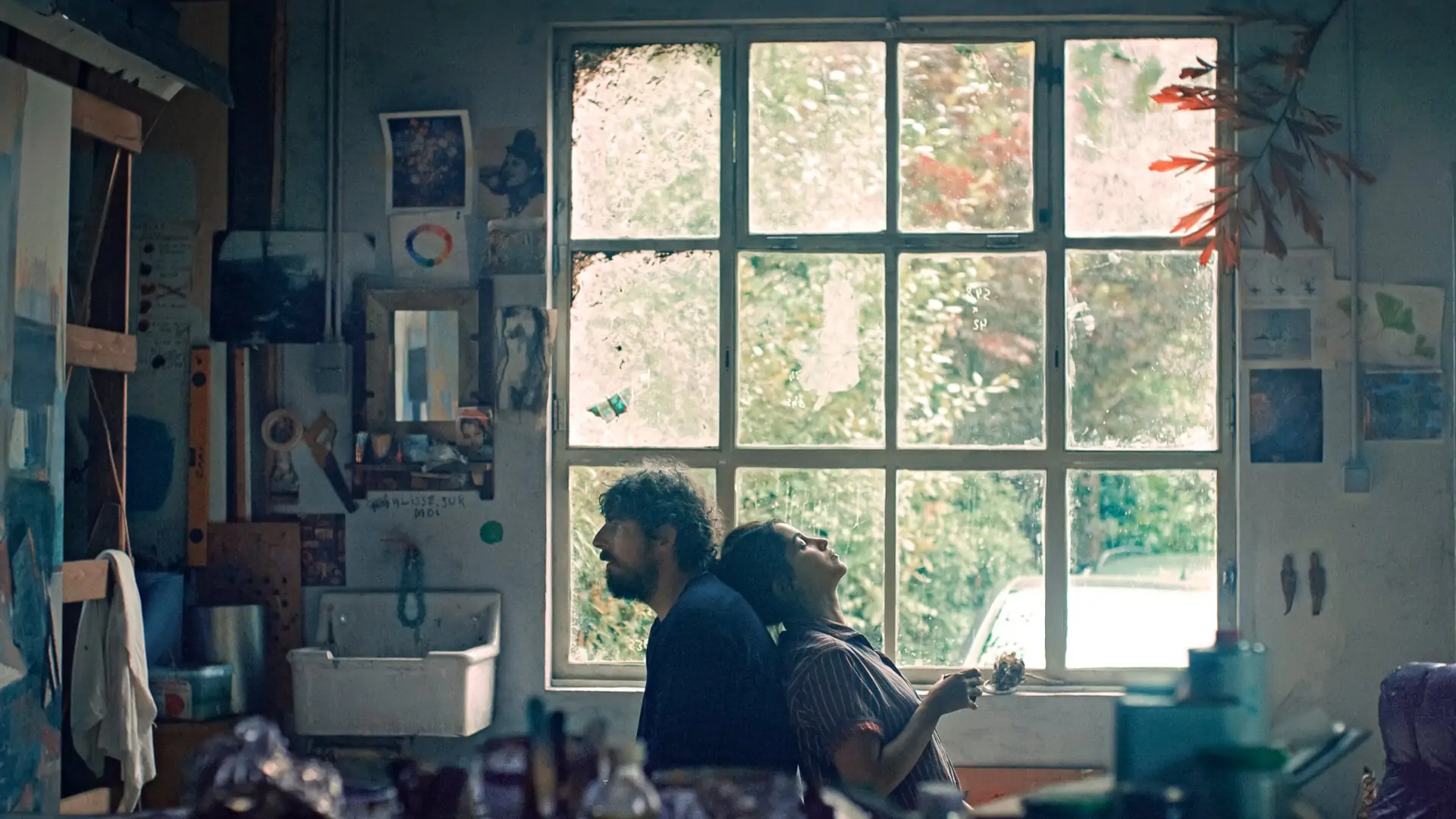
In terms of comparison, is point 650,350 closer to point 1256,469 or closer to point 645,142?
point 645,142

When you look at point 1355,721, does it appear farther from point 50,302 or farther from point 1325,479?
point 50,302

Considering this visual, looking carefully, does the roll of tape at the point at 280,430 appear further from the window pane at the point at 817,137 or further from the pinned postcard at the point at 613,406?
the window pane at the point at 817,137

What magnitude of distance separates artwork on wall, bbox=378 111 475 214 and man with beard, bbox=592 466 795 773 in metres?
1.64

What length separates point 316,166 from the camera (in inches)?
159

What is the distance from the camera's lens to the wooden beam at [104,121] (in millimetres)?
3229

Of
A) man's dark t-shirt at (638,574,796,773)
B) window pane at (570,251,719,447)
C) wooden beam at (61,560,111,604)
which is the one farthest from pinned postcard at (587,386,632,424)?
man's dark t-shirt at (638,574,796,773)

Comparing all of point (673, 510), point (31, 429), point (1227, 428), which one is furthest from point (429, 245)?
point (1227, 428)

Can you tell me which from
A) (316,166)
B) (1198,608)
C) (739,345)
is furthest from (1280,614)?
(316,166)

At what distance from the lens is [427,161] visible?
4.00 metres

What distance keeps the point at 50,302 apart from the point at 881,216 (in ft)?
7.47

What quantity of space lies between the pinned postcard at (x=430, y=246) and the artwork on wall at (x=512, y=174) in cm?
12

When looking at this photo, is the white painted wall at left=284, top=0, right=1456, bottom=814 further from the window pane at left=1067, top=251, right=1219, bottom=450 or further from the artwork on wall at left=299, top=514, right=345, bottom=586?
the window pane at left=1067, top=251, right=1219, bottom=450

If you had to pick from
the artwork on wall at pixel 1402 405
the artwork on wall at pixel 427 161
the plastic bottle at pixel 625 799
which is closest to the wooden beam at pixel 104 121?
the artwork on wall at pixel 427 161

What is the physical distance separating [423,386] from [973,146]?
182 cm
